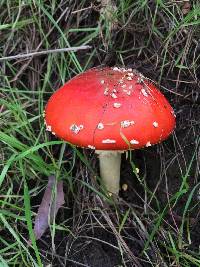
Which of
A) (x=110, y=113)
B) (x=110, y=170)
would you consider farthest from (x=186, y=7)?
(x=110, y=170)

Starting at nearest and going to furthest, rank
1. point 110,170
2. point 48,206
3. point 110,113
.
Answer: point 110,113 < point 48,206 < point 110,170

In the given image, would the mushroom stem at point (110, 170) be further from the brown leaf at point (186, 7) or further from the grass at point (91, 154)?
the brown leaf at point (186, 7)

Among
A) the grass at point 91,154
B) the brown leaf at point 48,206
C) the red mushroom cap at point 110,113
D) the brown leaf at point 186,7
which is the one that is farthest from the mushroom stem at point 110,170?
the brown leaf at point 186,7

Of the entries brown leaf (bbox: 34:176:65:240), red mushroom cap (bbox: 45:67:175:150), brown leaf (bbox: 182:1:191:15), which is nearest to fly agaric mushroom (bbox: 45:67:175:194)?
red mushroom cap (bbox: 45:67:175:150)

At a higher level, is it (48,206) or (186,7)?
(186,7)

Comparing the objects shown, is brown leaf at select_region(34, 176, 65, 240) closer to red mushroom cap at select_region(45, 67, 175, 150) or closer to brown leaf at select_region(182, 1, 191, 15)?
red mushroom cap at select_region(45, 67, 175, 150)

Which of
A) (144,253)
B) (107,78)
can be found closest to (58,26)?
(107,78)

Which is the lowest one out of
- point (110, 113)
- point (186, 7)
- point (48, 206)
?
point (48, 206)

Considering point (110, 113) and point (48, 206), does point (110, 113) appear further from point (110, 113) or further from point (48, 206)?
point (48, 206)
